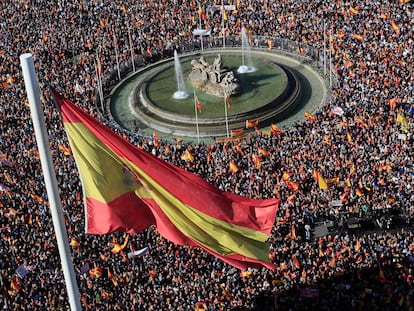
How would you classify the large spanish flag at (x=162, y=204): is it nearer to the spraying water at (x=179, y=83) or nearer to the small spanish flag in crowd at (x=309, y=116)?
the small spanish flag in crowd at (x=309, y=116)

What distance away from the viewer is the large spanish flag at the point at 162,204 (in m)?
16.4

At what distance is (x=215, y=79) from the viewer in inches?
1834

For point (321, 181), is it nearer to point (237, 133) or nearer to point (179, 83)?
point (237, 133)

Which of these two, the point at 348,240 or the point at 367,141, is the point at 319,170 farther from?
the point at 348,240

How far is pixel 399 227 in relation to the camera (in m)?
32.2

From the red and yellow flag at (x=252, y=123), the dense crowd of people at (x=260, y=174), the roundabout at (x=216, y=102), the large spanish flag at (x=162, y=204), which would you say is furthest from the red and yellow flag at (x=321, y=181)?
the large spanish flag at (x=162, y=204)

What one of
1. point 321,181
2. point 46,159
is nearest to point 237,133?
point 321,181

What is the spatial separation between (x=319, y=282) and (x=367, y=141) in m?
12.7

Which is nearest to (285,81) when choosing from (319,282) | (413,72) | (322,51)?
(322,51)

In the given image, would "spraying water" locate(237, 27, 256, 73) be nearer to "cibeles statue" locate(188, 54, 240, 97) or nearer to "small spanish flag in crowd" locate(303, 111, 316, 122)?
"cibeles statue" locate(188, 54, 240, 97)

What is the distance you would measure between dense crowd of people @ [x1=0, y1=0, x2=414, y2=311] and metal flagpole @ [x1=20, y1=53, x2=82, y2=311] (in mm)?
11594

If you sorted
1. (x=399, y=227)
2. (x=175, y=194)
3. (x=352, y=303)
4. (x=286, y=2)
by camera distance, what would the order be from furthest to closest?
(x=286, y=2), (x=399, y=227), (x=352, y=303), (x=175, y=194)

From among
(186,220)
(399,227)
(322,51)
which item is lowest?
(399,227)

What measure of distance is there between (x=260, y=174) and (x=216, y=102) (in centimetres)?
1168
